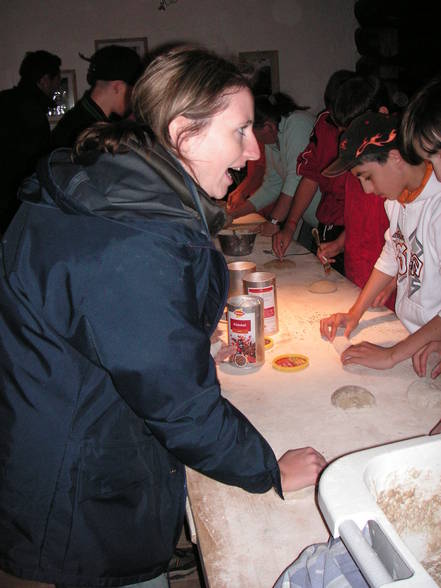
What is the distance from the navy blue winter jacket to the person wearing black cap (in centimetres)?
188

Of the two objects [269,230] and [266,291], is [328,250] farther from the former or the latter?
[266,291]

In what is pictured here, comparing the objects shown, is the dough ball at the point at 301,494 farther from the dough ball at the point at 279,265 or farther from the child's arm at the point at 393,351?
the dough ball at the point at 279,265

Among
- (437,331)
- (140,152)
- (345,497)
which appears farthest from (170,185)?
(437,331)

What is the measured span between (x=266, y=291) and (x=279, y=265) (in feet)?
2.52

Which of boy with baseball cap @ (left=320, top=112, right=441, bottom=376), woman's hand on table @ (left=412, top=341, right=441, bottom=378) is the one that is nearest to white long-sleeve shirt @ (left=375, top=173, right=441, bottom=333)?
boy with baseball cap @ (left=320, top=112, right=441, bottom=376)

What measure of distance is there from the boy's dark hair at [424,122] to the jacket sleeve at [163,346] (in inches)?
29.3

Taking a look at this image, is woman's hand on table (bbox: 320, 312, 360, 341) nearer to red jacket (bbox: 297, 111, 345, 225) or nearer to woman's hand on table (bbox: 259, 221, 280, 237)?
red jacket (bbox: 297, 111, 345, 225)

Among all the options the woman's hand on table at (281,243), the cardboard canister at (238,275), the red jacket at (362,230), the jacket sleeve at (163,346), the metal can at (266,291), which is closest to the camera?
the jacket sleeve at (163,346)

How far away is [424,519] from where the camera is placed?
73 cm

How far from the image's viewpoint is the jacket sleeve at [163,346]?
24.5 inches

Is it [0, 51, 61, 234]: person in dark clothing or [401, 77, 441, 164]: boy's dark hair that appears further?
[0, 51, 61, 234]: person in dark clothing

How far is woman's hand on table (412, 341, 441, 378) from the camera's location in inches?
45.3

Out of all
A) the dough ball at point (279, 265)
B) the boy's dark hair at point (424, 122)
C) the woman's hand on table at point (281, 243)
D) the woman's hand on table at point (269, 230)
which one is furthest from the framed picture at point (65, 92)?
the boy's dark hair at point (424, 122)

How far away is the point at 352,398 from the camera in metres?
1.08
